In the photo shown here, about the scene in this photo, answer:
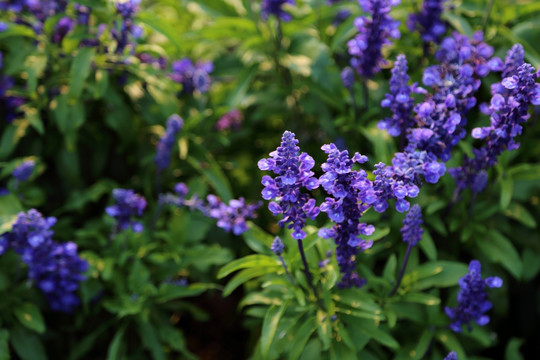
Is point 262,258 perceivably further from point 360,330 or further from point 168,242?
point 168,242

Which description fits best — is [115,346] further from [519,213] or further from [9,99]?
[519,213]

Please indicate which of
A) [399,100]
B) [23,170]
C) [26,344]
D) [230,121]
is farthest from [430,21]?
[26,344]

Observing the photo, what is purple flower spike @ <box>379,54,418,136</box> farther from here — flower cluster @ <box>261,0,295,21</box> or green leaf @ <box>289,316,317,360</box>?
flower cluster @ <box>261,0,295,21</box>

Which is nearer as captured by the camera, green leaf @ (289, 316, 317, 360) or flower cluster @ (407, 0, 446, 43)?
green leaf @ (289, 316, 317, 360)

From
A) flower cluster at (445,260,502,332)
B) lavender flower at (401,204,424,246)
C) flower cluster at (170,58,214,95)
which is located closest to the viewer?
lavender flower at (401,204,424,246)

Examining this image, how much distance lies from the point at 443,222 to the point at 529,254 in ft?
2.57

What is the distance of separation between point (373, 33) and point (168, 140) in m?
1.37

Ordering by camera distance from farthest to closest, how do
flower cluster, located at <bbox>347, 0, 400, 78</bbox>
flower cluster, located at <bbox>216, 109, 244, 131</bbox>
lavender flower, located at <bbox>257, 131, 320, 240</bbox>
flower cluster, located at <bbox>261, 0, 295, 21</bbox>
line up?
flower cluster, located at <bbox>216, 109, 244, 131</bbox>, flower cluster, located at <bbox>261, 0, 295, 21</bbox>, flower cluster, located at <bbox>347, 0, 400, 78</bbox>, lavender flower, located at <bbox>257, 131, 320, 240</bbox>

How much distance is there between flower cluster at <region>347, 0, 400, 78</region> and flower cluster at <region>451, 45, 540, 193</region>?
689 mm

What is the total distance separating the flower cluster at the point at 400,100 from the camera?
2.72 meters

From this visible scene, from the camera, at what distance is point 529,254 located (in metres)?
3.72

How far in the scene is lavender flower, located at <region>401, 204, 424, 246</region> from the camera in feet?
8.22

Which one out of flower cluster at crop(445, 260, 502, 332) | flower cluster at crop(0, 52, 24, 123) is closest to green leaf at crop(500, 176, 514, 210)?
flower cluster at crop(445, 260, 502, 332)

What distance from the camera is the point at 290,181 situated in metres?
2.13
